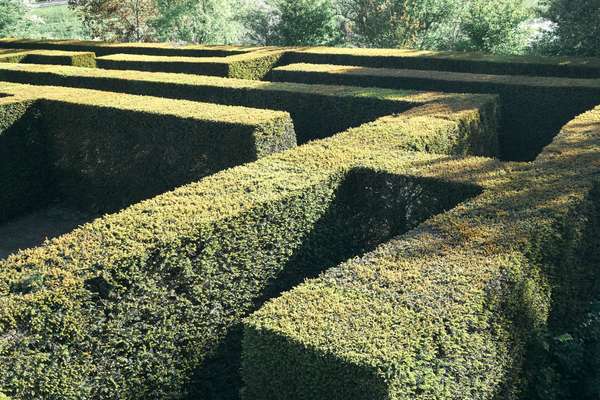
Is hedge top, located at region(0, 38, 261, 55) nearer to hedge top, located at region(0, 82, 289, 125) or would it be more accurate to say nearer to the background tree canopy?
the background tree canopy

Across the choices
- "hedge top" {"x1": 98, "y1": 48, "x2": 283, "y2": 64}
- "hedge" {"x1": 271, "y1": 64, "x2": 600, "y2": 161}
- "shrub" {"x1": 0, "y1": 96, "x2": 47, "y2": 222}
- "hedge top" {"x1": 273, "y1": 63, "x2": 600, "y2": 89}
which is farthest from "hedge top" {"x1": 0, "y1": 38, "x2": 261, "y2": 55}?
"shrub" {"x1": 0, "y1": 96, "x2": 47, "y2": 222}

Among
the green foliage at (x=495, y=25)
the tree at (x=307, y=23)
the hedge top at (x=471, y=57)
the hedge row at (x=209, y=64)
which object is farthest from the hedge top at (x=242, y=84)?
the tree at (x=307, y=23)

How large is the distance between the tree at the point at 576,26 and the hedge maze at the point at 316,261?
244 inches

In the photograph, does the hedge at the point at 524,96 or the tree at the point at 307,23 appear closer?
the hedge at the point at 524,96

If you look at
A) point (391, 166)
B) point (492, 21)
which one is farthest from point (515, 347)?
point (492, 21)

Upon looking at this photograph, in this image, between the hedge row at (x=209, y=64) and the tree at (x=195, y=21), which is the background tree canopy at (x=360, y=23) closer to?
the tree at (x=195, y=21)

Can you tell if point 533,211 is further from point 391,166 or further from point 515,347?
point 391,166

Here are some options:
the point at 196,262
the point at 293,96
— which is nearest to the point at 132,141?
the point at 293,96

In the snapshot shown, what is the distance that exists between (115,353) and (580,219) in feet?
16.8

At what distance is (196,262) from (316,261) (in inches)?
81.8

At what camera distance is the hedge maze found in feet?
16.4

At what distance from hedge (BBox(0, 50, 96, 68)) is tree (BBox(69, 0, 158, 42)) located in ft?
33.5

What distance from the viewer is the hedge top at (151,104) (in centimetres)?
1125

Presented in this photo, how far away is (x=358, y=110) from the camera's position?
12664mm
